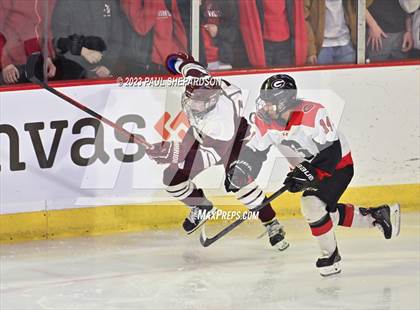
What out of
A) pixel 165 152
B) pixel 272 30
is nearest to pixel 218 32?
pixel 272 30

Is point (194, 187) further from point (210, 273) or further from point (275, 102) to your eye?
point (275, 102)

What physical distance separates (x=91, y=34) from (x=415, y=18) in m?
1.57

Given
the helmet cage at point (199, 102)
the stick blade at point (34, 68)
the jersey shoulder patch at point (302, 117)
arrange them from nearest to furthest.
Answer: the jersey shoulder patch at point (302, 117)
the helmet cage at point (199, 102)
the stick blade at point (34, 68)

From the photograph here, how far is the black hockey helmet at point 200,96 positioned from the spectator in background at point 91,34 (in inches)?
15.3

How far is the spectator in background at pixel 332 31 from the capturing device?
631 cm

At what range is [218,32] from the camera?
617cm

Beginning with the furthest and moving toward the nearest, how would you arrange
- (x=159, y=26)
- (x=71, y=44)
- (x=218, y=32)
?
(x=218, y=32) < (x=159, y=26) < (x=71, y=44)

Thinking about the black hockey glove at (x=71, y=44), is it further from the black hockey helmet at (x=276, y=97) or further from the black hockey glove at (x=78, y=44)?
the black hockey helmet at (x=276, y=97)

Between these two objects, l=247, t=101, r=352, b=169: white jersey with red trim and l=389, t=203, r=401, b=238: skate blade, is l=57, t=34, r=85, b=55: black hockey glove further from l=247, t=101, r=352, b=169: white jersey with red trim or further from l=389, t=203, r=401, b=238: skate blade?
l=389, t=203, r=401, b=238: skate blade

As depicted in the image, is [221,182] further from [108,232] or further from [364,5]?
[364,5]

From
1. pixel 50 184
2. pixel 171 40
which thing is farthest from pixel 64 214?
pixel 171 40

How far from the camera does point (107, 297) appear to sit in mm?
5176

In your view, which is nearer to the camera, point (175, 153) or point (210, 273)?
point (210, 273)

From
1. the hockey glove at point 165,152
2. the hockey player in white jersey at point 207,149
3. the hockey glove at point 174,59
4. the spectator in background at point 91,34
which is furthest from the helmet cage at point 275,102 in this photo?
the spectator in background at point 91,34
